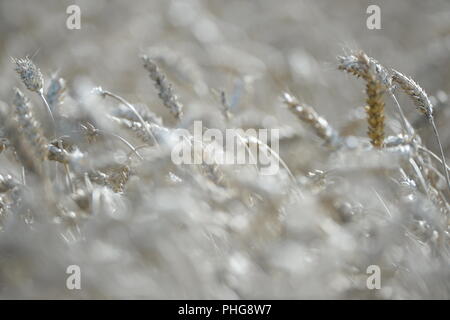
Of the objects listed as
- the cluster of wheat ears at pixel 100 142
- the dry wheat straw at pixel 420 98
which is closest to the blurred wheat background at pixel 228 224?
the cluster of wheat ears at pixel 100 142

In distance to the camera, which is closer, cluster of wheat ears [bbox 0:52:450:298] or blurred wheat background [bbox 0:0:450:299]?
blurred wheat background [bbox 0:0:450:299]

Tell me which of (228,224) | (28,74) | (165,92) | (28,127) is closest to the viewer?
(228,224)

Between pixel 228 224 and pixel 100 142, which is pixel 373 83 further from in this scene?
pixel 100 142

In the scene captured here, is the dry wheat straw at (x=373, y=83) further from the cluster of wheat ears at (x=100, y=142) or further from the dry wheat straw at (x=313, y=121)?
the dry wheat straw at (x=313, y=121)

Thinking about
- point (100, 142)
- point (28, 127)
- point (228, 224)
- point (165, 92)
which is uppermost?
point (165, 92)

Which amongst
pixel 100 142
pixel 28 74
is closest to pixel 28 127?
pixel 28 74

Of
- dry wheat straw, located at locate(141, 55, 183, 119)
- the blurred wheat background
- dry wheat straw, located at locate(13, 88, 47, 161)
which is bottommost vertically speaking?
the blurred wheat background

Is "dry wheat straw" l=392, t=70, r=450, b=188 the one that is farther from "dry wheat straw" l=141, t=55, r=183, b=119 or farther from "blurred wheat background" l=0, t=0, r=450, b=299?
"dry wheat straw" l=141, t=55, r=183, b=119

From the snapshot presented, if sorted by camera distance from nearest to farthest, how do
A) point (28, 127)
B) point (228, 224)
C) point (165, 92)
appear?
point (228, 224), point (28, 127), point (165, 92)

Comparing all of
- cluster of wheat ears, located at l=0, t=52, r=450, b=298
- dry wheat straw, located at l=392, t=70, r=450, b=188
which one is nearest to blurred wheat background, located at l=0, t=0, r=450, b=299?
cluster of wheat ears, located at l=0, t=52, r=450, b=298
